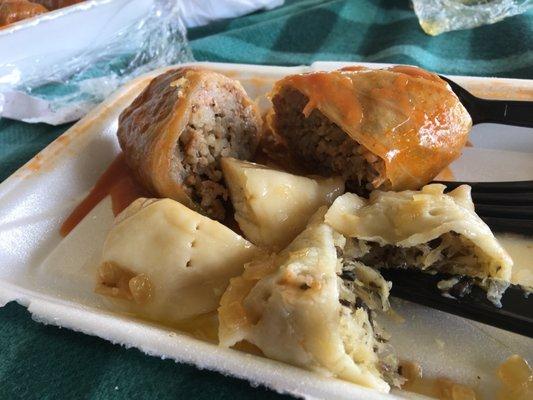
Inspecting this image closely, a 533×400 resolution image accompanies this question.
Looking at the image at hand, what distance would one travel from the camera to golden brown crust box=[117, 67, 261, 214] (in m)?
1.60

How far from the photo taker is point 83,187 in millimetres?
1881

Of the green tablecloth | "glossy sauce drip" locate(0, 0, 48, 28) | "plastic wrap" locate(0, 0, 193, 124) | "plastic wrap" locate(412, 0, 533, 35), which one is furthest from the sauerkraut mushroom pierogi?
"plastic wrap" locate(412, 0, 533, 35)

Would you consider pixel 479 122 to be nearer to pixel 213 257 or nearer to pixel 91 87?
pixel 213 257

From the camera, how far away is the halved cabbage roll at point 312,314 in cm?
107

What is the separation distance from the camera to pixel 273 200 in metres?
Result: 1.48

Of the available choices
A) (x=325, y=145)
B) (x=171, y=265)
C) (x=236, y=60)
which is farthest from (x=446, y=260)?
(x=236, y=60)

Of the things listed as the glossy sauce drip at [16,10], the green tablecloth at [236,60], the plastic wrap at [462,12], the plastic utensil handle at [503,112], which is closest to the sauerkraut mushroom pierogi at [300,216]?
the green tablecloth at [236,60]

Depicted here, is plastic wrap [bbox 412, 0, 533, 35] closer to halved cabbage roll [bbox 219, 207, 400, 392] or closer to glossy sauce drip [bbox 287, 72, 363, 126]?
glossy sauce drip [bbox 287, 72, 363, 126]

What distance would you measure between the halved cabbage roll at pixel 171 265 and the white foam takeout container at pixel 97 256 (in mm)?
64

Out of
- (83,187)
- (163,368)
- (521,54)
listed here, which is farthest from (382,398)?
(521,54)

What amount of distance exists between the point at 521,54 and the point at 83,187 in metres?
1.99

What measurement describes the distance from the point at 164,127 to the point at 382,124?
60 cm

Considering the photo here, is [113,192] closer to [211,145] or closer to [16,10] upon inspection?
[211,145]

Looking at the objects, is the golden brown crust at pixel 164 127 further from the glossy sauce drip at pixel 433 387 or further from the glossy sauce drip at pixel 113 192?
the glossy sauce drip at pixel 433 387
